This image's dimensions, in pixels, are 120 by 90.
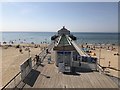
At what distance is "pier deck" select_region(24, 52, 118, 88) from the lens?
1217 cm

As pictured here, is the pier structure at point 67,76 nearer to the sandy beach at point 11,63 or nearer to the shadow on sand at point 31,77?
the shadow on sand at point 31,77

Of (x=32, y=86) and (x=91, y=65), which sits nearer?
(x=32, y=86)

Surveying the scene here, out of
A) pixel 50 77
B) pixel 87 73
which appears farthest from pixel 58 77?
pixel 87 73

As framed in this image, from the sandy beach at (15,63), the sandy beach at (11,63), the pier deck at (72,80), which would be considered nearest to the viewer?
the pier deck at (72,80)

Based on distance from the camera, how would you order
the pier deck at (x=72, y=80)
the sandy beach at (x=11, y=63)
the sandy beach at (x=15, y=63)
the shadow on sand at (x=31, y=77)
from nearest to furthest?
the pier deck at (x=72, y=80), the shadow on sand at (x=31, y=77), the sandy beach at (x=11, y=63), the sandy beach at (x=15, y=63)

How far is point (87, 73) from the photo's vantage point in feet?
50.2

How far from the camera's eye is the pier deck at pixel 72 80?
12.2 meters

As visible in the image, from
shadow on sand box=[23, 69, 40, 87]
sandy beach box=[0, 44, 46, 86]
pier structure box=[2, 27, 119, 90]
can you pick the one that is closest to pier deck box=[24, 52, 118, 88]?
pier structure box=[2, 27, 119, 90]

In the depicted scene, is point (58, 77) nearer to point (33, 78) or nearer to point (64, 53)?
point (33, 78)

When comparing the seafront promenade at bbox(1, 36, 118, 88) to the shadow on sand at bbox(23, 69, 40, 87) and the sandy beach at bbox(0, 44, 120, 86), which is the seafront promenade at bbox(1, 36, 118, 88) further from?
the sandy beach at bbox(0, 44, 120, 86)

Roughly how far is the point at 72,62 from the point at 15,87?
668 centimetres

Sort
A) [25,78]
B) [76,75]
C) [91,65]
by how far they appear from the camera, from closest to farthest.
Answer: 1. [25,78]
2. [76,75]
3. [91,65]

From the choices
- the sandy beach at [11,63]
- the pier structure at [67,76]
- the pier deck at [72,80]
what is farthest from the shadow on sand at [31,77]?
the sandy beach at [11,63]

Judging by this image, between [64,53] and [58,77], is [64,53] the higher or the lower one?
the higher one
